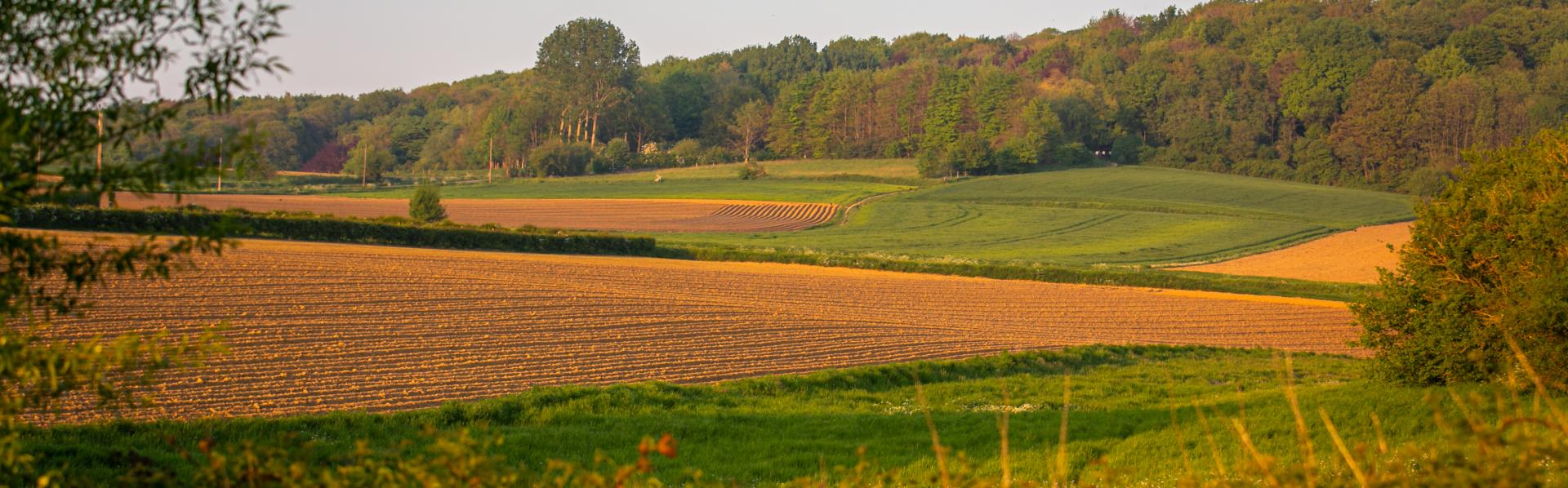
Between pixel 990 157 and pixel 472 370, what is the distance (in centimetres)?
9732

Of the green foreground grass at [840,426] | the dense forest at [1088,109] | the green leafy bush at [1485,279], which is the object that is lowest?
the green foreground grass at [840,426]

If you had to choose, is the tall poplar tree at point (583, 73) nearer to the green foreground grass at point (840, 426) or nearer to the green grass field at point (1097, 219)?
the green grass field at point (1097, 219)

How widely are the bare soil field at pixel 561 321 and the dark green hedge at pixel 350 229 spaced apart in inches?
105

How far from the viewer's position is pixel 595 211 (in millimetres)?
82625

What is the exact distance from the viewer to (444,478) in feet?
15.5

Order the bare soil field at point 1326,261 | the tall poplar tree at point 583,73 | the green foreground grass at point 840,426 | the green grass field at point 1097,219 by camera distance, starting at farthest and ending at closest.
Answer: the tall poplar tree at point 583,73, the green grass field at point 1097,219, the bare soil field at point 1326,261, the green foreground grass at point 840,426

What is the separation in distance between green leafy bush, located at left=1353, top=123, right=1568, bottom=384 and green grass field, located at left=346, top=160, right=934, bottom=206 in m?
74.6

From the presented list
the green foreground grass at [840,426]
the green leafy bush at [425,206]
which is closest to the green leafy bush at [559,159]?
the green leafy bush at [425,206]

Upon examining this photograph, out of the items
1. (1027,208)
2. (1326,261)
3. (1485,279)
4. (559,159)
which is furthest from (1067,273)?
(559,159)

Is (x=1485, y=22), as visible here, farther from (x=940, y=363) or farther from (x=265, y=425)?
(x=265, y=425)

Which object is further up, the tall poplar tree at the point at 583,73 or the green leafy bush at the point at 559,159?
the tall poplar tree at the point at 583,73

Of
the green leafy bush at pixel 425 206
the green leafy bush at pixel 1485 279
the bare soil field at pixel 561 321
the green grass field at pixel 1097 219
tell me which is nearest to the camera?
the green leafy bush at pixel 1485 279

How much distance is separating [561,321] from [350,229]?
19.4m

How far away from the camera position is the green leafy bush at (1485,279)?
15.1 metres
